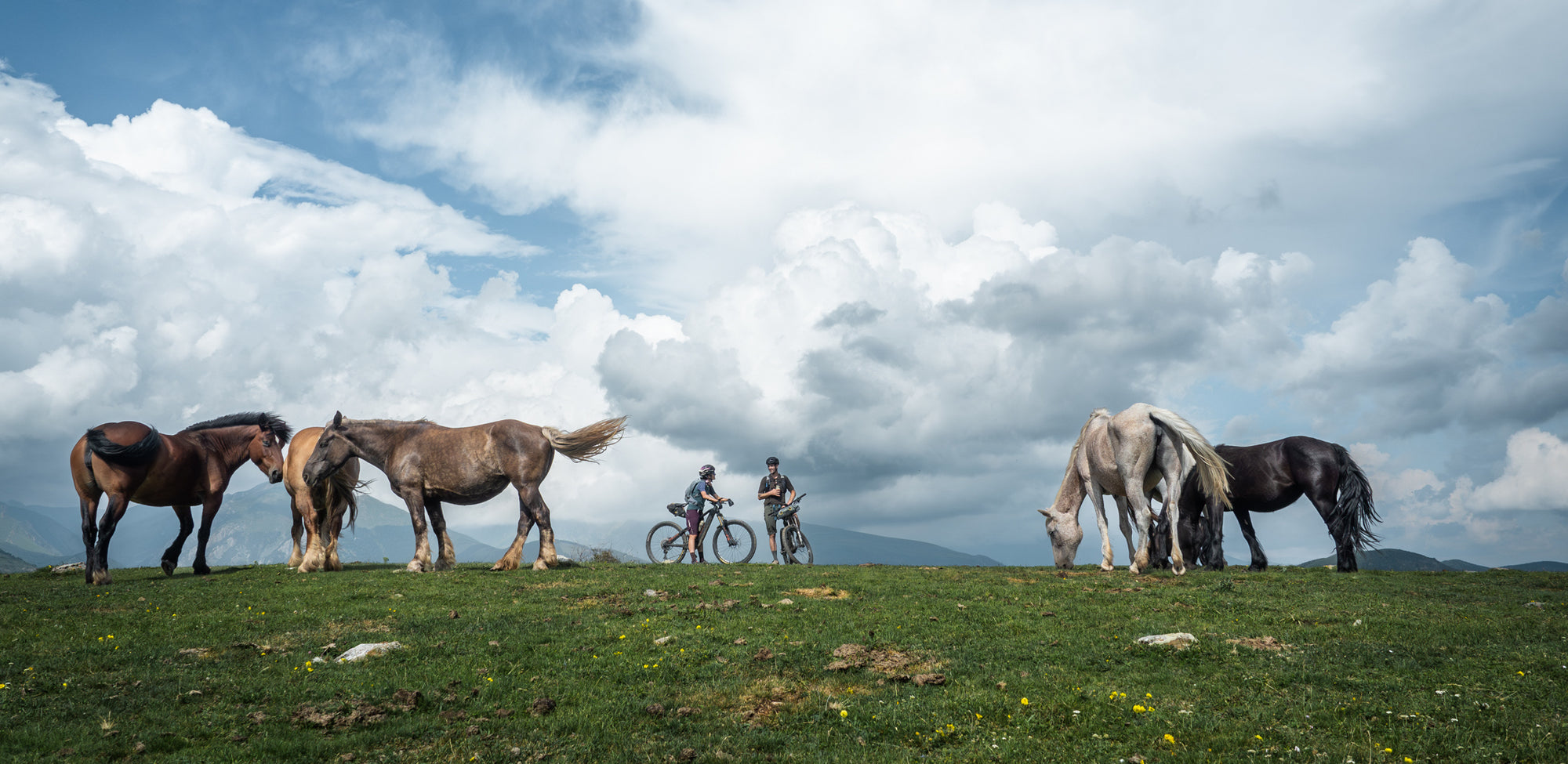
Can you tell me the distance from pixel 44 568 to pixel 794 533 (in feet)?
59.2

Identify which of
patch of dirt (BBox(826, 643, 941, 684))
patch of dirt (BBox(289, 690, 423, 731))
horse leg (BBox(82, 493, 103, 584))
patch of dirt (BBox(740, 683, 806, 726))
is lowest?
patch of dirt (BBox(289, 690, 423, 731))

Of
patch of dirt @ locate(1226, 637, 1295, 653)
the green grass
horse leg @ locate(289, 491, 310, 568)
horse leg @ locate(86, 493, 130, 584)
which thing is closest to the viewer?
the green grass

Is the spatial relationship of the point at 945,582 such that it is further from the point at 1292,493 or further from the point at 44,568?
the point at 44,568

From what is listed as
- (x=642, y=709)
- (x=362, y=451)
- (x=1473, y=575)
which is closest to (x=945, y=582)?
(x=642, y=709)

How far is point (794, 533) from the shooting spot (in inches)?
951

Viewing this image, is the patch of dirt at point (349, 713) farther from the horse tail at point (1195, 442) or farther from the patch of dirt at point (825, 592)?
the horse tail at point (1195, 442)

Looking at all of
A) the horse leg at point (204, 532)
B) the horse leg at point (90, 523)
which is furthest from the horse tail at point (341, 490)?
the horse leg at point (90, 523)

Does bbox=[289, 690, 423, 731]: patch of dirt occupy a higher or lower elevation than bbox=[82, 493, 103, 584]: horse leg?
lower

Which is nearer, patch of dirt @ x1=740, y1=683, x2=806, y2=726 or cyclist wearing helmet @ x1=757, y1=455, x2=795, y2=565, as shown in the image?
patch of dirt @ x1=740, y1=683, x2=806, y2=726

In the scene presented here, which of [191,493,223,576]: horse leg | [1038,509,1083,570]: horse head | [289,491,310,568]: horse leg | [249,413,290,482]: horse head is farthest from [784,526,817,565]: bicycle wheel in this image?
Answer: [191,493,223,576]: horse leg

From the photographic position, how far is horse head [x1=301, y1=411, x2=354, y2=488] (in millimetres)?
18984

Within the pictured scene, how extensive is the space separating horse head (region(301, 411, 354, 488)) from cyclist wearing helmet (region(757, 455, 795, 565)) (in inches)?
410

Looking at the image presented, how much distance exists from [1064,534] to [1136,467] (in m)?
3.15

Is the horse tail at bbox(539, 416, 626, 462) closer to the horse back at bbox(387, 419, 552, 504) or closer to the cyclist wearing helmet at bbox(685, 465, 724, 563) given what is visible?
the horse back at bbox(387, 419, 552, 504)
